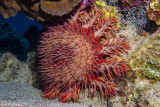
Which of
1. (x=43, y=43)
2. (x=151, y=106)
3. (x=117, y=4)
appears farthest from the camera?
(x=117, y=4)

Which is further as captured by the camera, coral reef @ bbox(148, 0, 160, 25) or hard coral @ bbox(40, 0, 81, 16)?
coral reef @ bbox(148, 0, 160, 25)

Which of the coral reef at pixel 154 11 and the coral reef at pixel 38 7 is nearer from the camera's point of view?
the coral reef at pixel 38 7

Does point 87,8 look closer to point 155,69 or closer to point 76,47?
point 76,47

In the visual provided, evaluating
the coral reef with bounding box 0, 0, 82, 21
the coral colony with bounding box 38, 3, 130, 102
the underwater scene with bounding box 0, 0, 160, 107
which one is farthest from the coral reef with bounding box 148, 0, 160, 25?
the coral reef with bounding box 0, 0, 82, 21

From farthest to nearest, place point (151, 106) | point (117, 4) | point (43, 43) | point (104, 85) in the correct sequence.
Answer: point (117, 4)
point (43, 43)
point (104, 85)
point (151, 106)

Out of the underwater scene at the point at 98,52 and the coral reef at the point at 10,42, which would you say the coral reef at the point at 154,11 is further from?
the coral reef at the point at 10,42

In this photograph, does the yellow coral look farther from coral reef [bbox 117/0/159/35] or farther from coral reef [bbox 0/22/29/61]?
coral reef [bbox 0/22/29/61]

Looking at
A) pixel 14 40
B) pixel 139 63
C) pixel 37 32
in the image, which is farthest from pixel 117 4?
pixel 14 40

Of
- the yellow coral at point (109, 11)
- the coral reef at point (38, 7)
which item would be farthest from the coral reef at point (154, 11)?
the coral reef at point (38, 7)
